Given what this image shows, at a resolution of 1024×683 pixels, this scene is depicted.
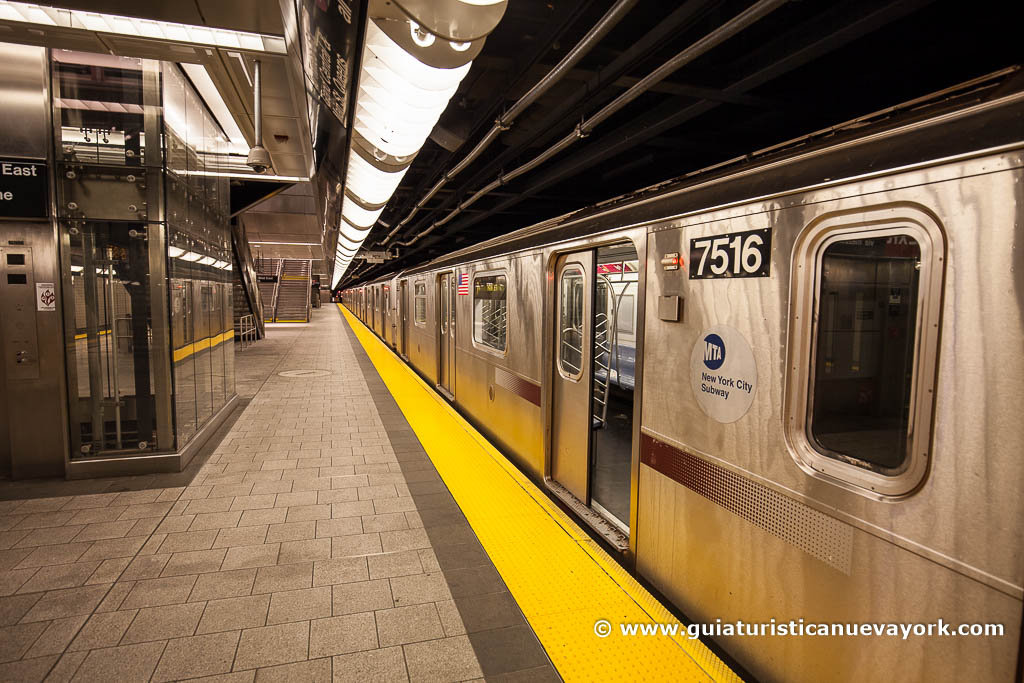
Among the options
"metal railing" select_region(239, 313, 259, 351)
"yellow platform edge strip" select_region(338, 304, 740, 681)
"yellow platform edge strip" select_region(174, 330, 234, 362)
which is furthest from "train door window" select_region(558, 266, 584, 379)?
"metal railing" select_region(239, 313, 259, 351)

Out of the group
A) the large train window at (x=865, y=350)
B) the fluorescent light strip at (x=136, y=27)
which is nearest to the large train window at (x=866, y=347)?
the large train window at (x=865, y=350)

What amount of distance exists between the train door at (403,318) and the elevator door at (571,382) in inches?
318

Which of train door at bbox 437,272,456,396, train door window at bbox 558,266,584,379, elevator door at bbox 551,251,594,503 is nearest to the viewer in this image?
elevator door at bbox 551,251,594,503

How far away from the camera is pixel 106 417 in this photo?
4.73m

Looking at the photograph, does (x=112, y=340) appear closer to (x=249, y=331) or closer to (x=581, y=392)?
(x=581, y=392)

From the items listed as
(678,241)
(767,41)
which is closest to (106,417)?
(678,241)

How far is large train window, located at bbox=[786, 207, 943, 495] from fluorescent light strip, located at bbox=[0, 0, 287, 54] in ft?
14.1

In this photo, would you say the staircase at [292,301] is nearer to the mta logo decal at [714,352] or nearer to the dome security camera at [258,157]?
the dome security camera at [258,157]

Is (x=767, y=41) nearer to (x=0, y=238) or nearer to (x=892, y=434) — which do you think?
(x=892, y=434)

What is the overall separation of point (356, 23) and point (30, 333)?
4541mm

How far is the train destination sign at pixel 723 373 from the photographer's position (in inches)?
84.5

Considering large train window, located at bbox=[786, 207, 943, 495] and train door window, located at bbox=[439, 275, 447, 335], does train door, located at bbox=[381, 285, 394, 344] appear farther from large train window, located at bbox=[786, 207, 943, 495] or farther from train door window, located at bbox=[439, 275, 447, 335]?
large train window, located at bbox=[786, 207, 943, 495]

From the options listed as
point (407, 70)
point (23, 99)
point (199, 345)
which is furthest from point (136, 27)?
point (199, 345)

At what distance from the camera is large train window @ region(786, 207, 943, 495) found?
4.99ft
